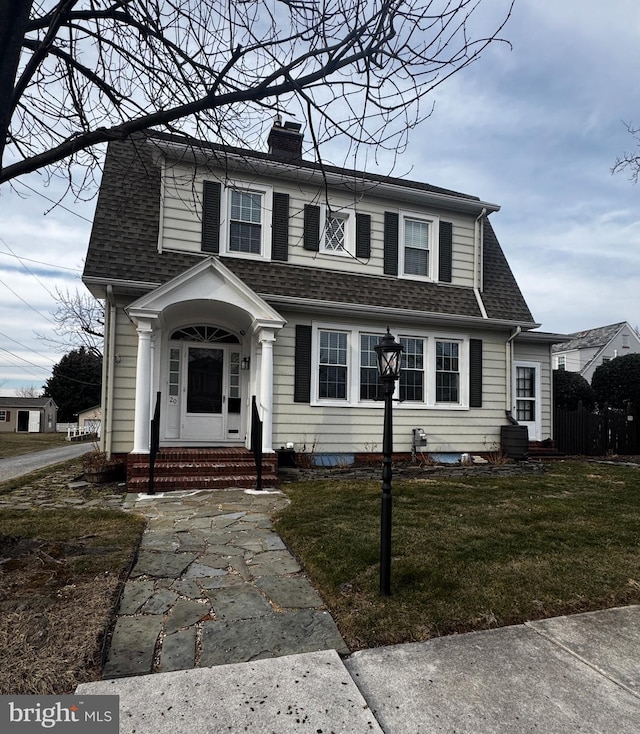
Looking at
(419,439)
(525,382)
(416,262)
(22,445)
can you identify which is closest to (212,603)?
(419,439)

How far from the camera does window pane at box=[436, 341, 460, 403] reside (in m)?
9.98

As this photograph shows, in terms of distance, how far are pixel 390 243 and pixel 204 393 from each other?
5096 mm

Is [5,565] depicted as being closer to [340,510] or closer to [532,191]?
[340,510]

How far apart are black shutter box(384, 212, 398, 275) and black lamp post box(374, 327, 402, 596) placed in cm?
670

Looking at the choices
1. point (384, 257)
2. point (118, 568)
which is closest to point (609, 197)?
point (384, 257)

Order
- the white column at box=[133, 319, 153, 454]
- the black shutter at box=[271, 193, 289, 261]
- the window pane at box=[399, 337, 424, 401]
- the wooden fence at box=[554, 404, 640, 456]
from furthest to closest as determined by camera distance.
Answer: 1. the wooden fence at box=[554, 404, 640, 456]
2. the window pane at box=[399, 337, 424, 401]
3. the black shutter at box=[271, 193, 289, 261]
4. the white column at box=[133, 319, 153, 454]

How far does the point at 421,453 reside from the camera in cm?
963

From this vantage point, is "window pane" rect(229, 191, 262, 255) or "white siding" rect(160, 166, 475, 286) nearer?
"white siding" rect(160, 166, 475, 286)

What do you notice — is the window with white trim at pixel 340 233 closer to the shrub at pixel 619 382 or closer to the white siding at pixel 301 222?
the white siding at pixel 301 222

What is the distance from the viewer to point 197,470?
A: 724 centimetres

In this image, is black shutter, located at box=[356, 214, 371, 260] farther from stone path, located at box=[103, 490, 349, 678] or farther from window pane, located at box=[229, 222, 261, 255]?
stone path, located at box=[103, 490, 349, 678]

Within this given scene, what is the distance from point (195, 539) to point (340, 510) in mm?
1833

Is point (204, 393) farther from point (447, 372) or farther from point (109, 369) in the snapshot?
point (447, 372)

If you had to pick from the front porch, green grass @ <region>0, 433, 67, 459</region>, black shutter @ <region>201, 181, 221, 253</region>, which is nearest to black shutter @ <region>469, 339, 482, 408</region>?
the front porch
